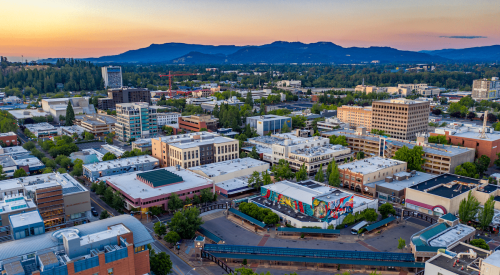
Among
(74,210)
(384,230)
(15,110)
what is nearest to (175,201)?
(74,210)

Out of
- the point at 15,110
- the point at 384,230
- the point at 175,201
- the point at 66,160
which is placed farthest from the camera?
the point at 15,110

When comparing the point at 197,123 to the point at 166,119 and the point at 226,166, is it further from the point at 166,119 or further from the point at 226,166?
the point at 226,166

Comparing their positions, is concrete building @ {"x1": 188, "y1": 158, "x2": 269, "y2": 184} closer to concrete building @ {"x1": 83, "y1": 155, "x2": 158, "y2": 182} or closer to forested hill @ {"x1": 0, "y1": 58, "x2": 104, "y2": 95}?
concrete building @ {"x1": 83, "y1": 155, "x2": 158, "y2": 182}

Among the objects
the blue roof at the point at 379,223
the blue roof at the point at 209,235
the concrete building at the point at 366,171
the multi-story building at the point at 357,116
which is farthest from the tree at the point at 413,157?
the blue roof at the point at 209,235

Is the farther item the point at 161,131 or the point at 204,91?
the point at 204,91

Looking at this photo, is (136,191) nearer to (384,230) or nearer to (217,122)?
(384,230)

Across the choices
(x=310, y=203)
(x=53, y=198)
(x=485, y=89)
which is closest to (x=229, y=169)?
(x=310, y=203)
